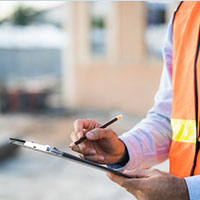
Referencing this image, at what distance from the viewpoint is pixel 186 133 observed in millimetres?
1358

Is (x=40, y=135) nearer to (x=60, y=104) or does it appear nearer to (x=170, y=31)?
(x=60, y=104)

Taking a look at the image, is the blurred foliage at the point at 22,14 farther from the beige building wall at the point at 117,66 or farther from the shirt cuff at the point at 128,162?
the shirt cuff at the point at 128,162

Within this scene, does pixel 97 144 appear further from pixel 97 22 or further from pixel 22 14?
pixel 22 14

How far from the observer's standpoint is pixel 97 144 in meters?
1.39

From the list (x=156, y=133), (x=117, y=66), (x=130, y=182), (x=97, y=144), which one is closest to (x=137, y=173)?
(x=130, y=182)

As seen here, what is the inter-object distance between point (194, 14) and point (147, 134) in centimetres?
51

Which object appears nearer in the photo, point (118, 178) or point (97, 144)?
point (118, 178)

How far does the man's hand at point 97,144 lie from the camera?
4.21ft

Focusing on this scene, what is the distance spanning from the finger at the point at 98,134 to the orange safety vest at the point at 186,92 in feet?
0.90

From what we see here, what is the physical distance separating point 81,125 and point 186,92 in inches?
16.0

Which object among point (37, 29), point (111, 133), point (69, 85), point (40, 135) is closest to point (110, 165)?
point (111, 133)

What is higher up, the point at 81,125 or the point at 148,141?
the point at 81,125

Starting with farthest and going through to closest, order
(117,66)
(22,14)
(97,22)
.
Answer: (22,14)
(97,22)
(117,66)

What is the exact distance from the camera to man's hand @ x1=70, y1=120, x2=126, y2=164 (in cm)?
128
